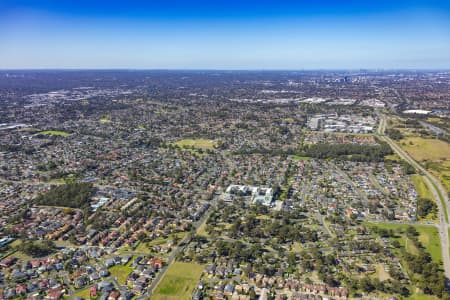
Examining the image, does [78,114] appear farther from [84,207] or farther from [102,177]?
[84,207]

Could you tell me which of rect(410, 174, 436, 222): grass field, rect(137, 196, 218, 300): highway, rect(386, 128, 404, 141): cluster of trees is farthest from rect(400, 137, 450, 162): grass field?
rect(137, 196, 218, 300): highway

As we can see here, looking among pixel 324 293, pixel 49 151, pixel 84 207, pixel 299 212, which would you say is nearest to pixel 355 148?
pixel 299 212

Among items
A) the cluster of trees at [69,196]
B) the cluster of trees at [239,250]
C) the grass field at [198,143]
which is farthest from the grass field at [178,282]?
the grass field at [198,143]

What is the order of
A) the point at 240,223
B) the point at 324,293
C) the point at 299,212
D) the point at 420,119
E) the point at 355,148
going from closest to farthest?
the point at 324,293
the point at 240,223
the point at 299,212
the point at 355,148
the point at 420,119

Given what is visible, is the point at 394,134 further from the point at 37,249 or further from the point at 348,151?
the point at 37,249

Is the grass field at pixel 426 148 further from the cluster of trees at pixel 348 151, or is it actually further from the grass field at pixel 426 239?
the grass field at pixel 426 239

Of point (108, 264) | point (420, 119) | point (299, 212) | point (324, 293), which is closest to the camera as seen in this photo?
point (324, 293)

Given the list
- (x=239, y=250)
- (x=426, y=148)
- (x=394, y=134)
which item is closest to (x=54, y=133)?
(x=239, y=250)
